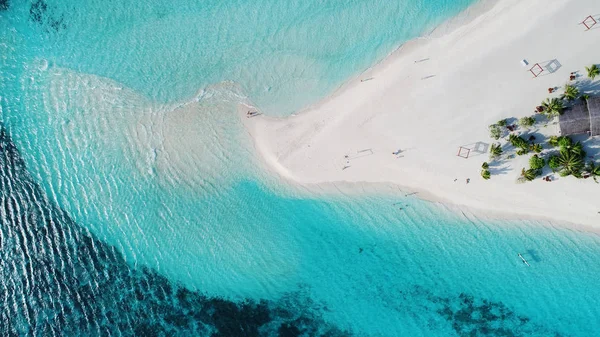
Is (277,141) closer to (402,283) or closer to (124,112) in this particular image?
(124,112)

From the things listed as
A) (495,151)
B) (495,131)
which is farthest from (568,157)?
(495,131)

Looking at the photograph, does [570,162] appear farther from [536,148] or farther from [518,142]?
[518,142]

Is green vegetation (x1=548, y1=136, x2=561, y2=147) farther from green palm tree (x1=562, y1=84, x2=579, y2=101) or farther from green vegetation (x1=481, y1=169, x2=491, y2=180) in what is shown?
green vegetation (x1=481, y1=169, x2=491, y2=180)

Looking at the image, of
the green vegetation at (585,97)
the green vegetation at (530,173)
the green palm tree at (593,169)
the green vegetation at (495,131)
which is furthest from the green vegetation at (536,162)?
the green vegetation at (585,97)

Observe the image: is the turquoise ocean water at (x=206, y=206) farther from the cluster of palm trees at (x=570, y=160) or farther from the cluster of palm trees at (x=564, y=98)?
the cluster of palm trees at (x=564, y=98)

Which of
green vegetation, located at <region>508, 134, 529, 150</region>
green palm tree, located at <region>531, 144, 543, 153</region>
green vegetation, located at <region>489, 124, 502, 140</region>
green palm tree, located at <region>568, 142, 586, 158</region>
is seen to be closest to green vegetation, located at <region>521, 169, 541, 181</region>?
green palm tree, located at <region>531, 144, 543, 153</region>

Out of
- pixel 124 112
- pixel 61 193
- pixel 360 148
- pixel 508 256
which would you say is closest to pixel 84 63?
pixel 124 112
